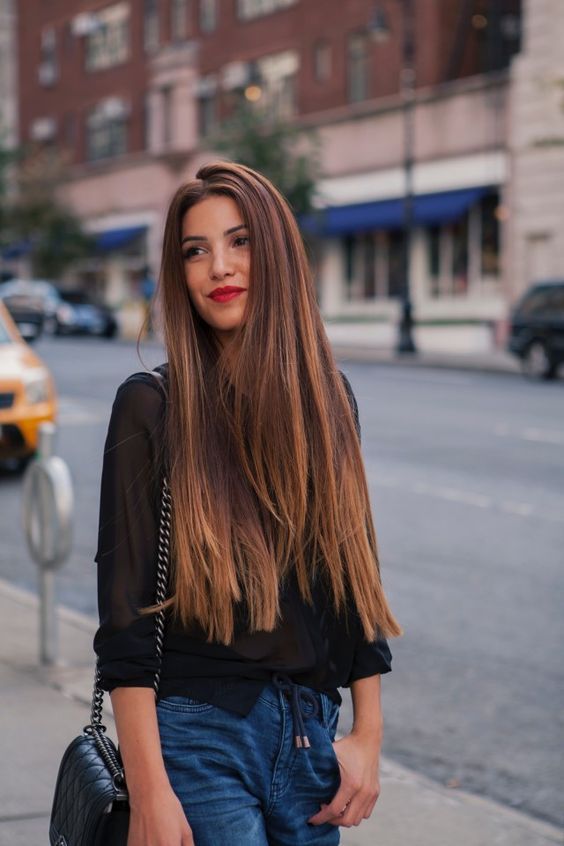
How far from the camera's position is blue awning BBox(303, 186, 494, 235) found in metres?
35.7

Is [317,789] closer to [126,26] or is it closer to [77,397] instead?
[77,397]

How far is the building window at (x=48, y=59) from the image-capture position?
56938 mm

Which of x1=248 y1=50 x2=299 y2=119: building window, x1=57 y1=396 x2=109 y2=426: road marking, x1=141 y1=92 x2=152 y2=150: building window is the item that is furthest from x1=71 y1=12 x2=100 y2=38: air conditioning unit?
x1=57 y1=396 x2=109 y2=426: road marking

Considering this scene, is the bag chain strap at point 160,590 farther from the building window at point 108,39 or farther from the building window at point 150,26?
the building window at point 108,39

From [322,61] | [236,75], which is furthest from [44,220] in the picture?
[322,61]

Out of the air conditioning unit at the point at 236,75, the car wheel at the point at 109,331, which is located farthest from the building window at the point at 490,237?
the air conditioning unit at the point at 236,75

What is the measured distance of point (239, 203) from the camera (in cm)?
250

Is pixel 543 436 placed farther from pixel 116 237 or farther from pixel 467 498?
pixel 116 237

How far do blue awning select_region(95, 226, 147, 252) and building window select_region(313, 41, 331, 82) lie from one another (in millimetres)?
10699

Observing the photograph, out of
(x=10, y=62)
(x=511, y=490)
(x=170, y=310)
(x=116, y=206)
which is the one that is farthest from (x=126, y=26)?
(x=170, y=310)

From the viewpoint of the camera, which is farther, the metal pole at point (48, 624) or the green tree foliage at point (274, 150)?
the green tree foliage at point (274, 150)

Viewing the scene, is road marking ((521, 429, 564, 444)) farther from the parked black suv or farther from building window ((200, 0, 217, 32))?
building window ((200, 0, 217, 32))

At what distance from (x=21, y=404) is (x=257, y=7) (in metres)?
34.3

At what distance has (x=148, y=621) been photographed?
2.38 metres
